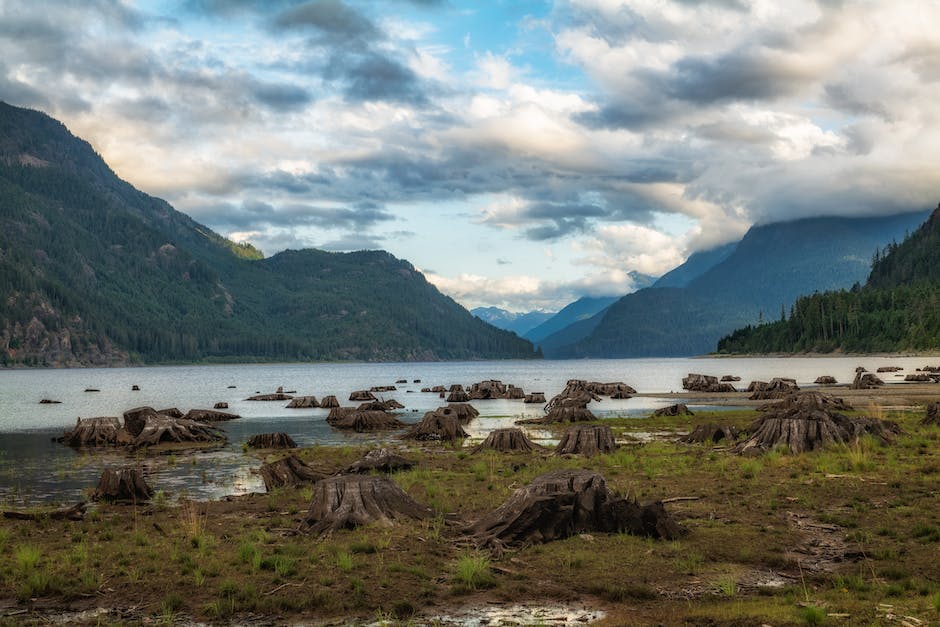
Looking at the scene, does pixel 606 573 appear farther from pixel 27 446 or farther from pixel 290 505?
pixel 27 446

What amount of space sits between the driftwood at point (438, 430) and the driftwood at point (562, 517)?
2796 cm

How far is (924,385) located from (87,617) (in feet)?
326

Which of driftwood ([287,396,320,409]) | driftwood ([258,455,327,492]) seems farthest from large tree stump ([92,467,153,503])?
driftwood ([287,396,320,409])

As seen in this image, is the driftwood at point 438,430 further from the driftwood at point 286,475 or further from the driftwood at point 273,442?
the driftwood at point 286,475

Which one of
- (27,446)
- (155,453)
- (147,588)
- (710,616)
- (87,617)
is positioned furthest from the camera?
(27,446)

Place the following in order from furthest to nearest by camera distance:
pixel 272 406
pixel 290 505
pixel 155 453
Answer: pixel 272 406, pixel 155 453, pixel 290 505

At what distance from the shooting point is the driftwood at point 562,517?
748 inches

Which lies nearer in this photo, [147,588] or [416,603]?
[416,603]

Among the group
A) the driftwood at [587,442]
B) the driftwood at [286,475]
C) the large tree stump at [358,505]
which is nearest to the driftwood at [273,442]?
the driftwood at [286,475]

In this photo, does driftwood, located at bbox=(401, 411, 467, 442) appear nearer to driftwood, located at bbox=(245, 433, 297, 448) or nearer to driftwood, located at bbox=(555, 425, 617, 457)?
driftwood, located at bbox=(245, 433, 297, 448)

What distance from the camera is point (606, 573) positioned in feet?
53.1

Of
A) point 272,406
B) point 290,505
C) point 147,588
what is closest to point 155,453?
point 290,505

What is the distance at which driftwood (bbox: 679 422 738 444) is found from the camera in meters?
40.5

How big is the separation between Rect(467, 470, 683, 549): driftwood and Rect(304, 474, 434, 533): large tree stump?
2.21 meters
